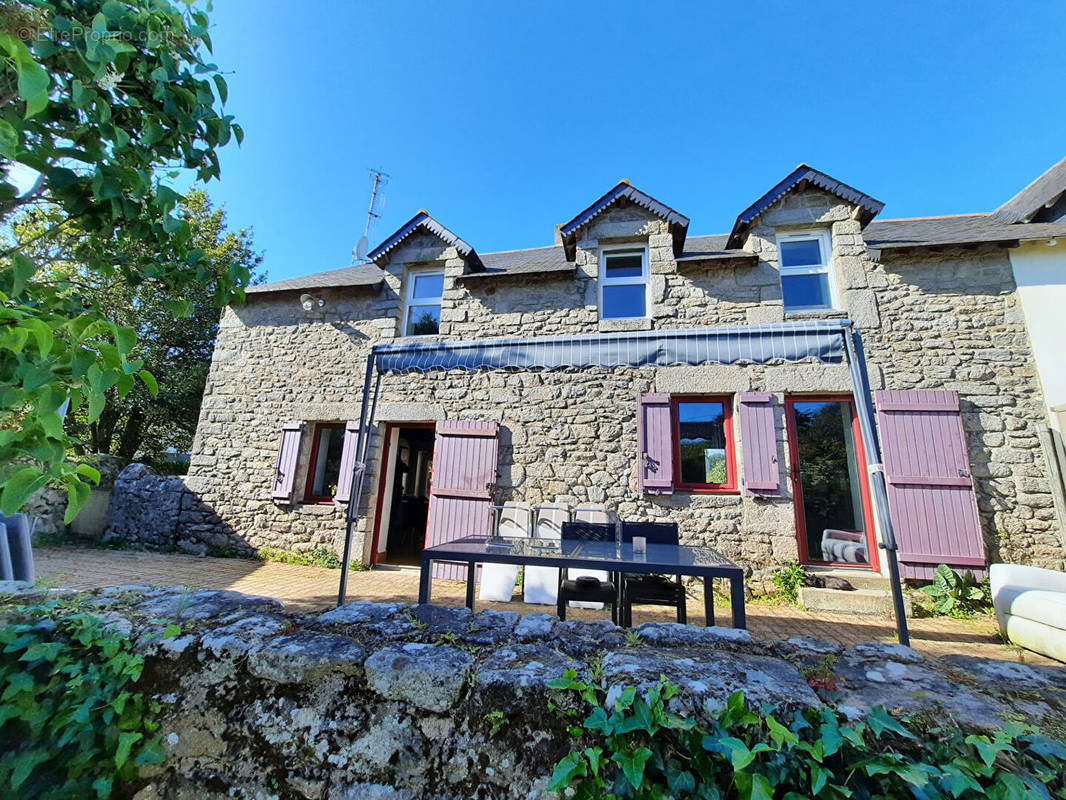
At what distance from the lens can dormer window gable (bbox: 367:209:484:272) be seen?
7.80 m

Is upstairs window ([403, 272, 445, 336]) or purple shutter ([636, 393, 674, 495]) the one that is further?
upstairs window ([403, 272, 445, 336])

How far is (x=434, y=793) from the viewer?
1205 millimetres

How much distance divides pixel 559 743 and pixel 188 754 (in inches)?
43.9

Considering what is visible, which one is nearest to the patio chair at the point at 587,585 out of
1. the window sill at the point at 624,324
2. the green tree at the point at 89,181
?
the green tree at the point at 89,181

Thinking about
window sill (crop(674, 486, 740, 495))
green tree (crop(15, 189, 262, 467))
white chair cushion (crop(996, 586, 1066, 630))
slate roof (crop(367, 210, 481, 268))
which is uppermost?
slate roof (crop(367, 210, 481, 268))

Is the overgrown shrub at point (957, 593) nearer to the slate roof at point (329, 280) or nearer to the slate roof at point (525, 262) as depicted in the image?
the slate roof at point (525, 262)

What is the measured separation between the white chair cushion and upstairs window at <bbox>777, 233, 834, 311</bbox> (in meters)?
3.92

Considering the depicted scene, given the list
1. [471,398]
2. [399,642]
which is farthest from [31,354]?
[471,398]

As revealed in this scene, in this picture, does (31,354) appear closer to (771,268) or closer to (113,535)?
(771,268)

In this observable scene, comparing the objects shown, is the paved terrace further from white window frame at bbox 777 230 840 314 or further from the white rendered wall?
white window frame at bbox 777 230 840 314

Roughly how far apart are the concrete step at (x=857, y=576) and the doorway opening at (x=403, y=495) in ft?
17.8

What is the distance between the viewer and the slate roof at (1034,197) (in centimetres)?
A: 637

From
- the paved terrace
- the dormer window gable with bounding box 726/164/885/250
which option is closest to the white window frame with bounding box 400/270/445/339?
the paved terrace

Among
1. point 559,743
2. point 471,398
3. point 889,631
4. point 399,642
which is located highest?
point 471,398
